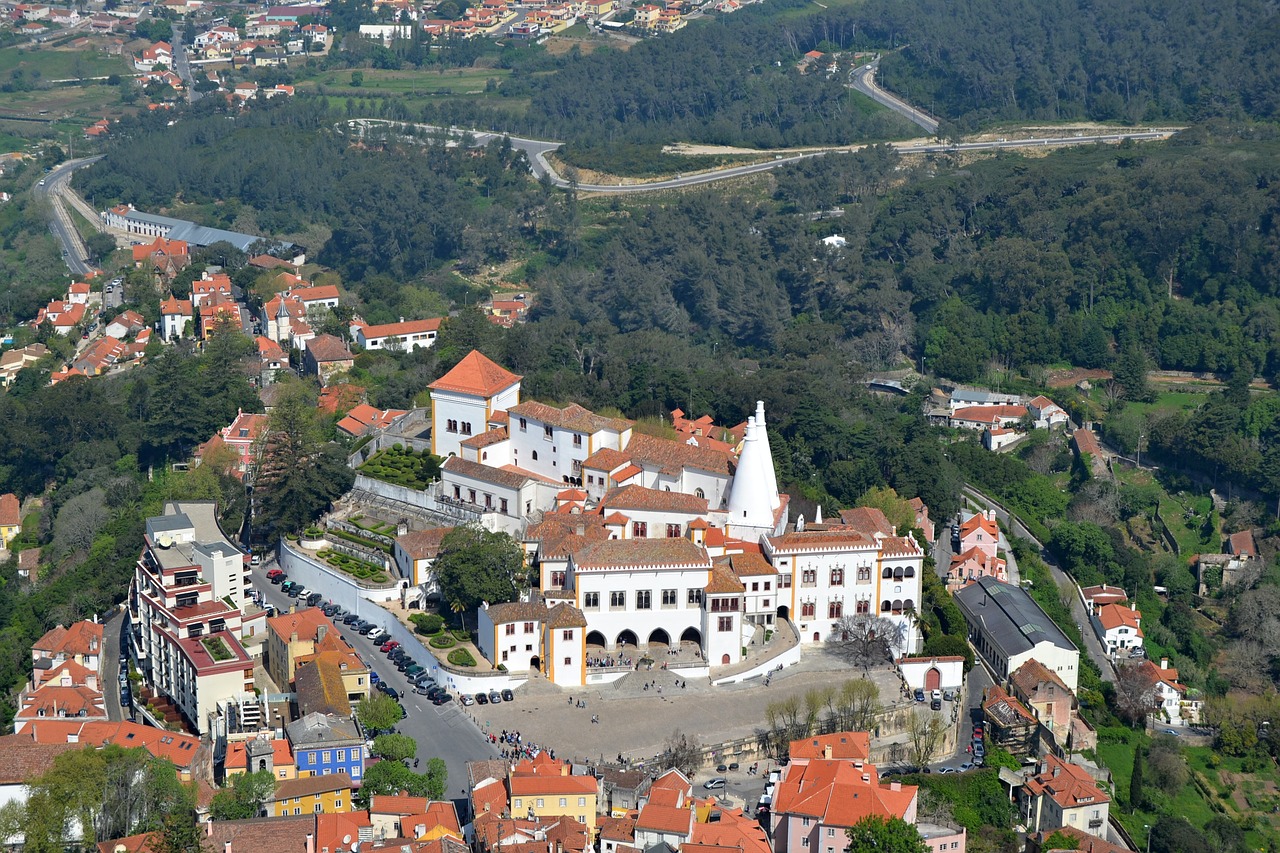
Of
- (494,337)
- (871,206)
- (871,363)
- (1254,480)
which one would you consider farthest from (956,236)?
(494,337)

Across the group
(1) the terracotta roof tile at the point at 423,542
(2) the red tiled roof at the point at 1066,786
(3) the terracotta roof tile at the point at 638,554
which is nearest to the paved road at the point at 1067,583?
(2) the red tiled roof at the point at 1066,786

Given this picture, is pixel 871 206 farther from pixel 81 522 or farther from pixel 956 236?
pixel 81 522

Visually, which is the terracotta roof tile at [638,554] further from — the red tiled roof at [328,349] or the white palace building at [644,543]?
the red tiled roof at [328,349]

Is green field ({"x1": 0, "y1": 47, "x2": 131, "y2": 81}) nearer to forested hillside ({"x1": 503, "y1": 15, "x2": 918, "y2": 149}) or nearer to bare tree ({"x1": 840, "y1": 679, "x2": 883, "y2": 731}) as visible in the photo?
forested hillside ({"x1": 503, "y1": 15, "x2": 918, "y2": 149})

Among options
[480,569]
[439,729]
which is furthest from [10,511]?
[439,729]

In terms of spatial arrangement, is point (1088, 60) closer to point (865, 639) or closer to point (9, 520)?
point (9, 520)

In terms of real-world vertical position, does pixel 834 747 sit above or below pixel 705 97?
above
